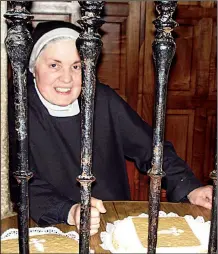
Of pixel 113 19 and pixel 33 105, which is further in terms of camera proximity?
pixel 113 19

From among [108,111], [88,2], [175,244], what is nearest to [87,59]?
[88,2]

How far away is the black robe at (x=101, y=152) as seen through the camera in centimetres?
224

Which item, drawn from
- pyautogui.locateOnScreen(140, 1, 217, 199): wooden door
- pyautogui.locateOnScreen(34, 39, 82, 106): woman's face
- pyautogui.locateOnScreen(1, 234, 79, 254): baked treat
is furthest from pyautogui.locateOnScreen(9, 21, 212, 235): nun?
pyautogui.locateOnScreen(140, 1, 217, 199): wooden door

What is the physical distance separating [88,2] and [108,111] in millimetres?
1981

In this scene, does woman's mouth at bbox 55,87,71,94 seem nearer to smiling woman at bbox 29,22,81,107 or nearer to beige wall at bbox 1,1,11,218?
smiling woman at bbox 29,22,81,107

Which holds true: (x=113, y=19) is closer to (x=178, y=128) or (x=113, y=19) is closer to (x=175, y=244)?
(x=178, y=128)

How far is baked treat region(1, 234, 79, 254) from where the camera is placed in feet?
4.64

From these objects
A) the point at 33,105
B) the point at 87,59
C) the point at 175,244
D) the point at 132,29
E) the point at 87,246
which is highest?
the point at 132,29

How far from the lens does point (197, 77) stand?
3.83 meters

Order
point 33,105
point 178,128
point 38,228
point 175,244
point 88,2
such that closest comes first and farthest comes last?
1. point 88,2
2. point 175,244
3. point 38,228
4. point 33,105
5. point 178,128

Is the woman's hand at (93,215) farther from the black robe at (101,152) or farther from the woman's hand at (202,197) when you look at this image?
the woman's hand at (202,197)

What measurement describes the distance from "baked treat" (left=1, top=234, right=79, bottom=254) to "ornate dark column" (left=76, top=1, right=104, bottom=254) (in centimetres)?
61

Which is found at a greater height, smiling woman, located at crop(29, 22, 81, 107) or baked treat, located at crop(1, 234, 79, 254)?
smiling woman, located at crop(29, 22, 81, 107)

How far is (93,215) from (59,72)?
3.42 ft
